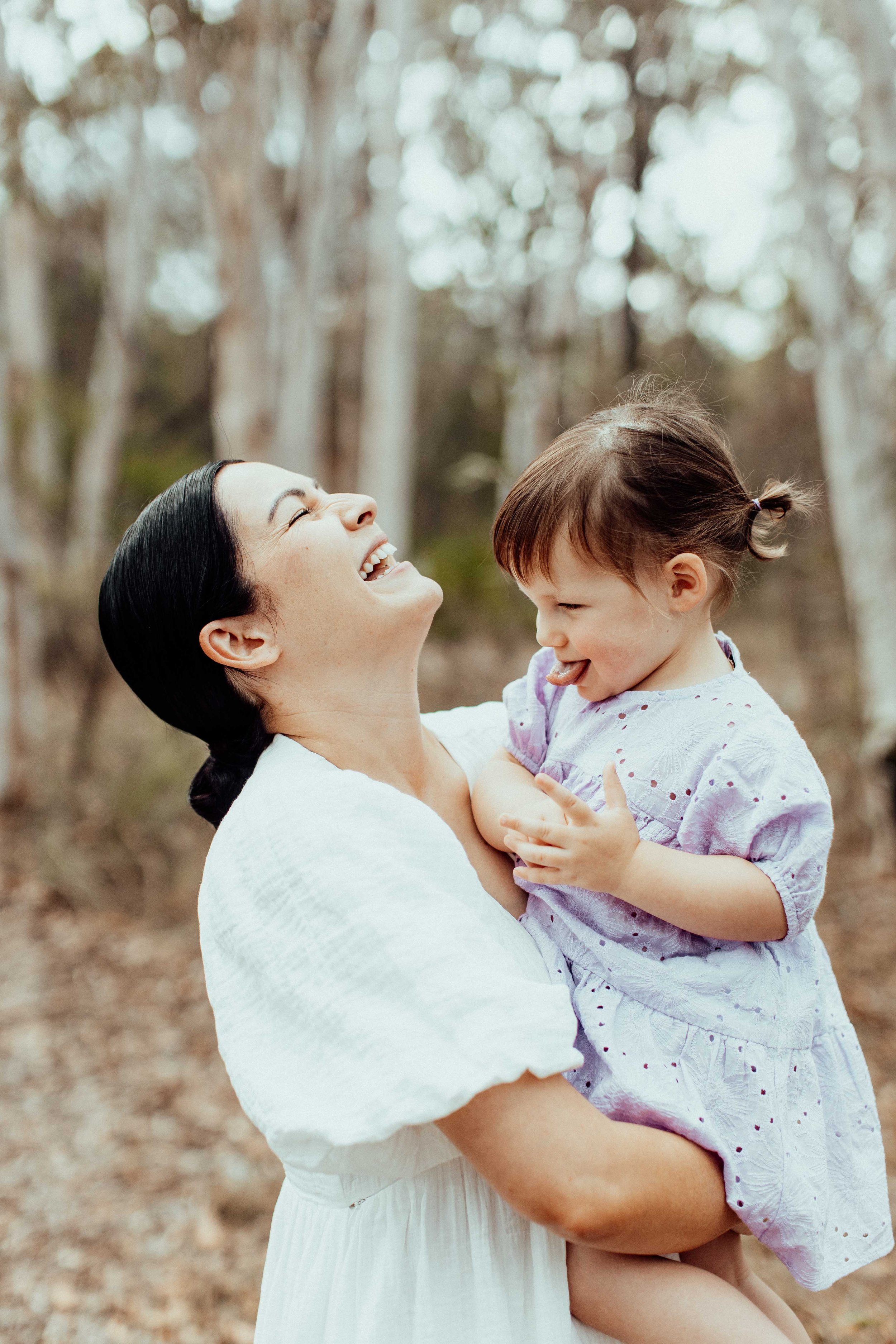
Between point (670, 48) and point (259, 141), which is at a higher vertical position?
point (670, 48)

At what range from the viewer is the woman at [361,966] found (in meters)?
1.11

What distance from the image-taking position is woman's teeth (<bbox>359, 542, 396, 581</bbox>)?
5.08 ft

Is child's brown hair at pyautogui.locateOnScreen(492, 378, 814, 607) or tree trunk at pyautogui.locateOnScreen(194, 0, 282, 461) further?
tree trunk at pyautogui.locateOnScreen(194, 0, 282, 461)

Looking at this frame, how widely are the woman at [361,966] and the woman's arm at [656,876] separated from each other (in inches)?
5.2

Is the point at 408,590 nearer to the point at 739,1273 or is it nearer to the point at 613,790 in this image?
the point at 613,790

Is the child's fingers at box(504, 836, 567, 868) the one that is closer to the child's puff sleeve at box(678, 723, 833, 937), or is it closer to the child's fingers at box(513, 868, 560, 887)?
the child's fingers at box(513, 868, 560, 887)

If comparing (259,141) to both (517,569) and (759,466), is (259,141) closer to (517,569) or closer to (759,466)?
(517,569)

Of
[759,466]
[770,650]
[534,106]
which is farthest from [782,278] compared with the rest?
[770,650]

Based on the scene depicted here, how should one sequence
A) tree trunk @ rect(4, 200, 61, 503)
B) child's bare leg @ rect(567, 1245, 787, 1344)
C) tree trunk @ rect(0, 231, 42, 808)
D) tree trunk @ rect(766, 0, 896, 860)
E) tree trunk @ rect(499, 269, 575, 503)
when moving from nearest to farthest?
child's bare leg @ rect(567, 1245, 787, 1344) → tree trunk @ rect(766, 0, 896, 860) → tree trunk @ rect(0, 231, 42, 808) → tree trunk @ rect(4, 200, 61, 503) → tree trunk @ rect(499, 269, 575, 503)

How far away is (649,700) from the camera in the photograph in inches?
58.2

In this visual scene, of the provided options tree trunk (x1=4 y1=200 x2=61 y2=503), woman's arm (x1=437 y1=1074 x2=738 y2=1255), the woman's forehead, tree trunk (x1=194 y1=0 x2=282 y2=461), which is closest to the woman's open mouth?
the woman's forehead

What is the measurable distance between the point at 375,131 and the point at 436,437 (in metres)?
11.1

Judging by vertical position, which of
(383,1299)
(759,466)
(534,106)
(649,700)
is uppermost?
(534,106)

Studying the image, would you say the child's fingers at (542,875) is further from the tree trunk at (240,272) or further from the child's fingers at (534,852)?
the tree trunk at (240,272)
